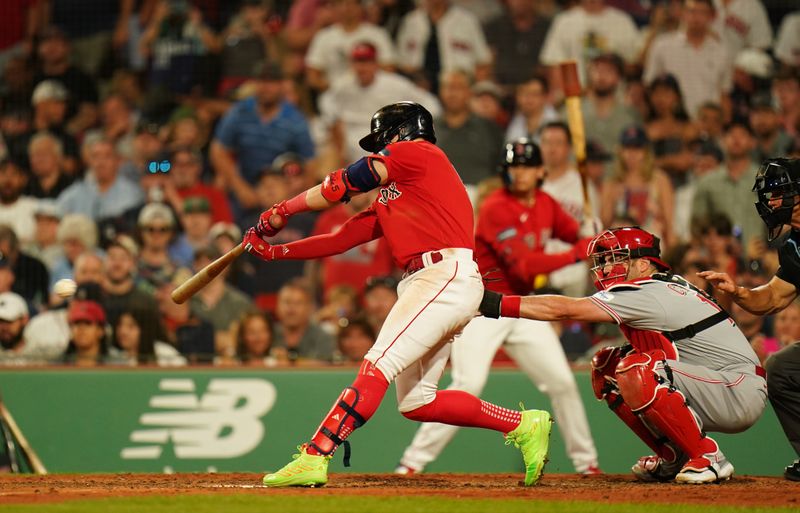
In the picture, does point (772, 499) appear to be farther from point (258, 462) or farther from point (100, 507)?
point (258, 462)

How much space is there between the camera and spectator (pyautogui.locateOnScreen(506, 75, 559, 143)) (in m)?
10.4

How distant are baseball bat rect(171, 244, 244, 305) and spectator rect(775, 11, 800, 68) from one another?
22.1ft

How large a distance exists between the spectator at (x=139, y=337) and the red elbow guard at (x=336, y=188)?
12.0 ft

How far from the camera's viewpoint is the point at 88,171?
10477 millimetres

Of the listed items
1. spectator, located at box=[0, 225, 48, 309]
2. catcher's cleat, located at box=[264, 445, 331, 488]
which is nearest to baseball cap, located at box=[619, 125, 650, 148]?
spectator, located at box=[0, 225, 48, 309]

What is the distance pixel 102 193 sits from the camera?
33.7ft

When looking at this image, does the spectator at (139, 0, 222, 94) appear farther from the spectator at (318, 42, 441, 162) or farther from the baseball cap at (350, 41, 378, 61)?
the baseball cap at (350, 41, 378, 61)

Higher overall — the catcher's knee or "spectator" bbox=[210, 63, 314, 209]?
"spectator" bbox=[210, 63, 314, 209]

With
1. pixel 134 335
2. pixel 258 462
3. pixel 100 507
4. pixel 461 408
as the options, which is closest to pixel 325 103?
pixel 134 335

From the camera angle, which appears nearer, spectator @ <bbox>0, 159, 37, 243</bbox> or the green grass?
the green grass

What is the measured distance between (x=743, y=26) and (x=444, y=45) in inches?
109

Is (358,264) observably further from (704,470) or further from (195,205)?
(704,470)

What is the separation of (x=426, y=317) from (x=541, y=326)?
228 cm

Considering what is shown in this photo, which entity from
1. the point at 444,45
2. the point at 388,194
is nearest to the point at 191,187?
the point at 444,45
